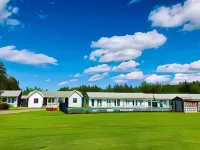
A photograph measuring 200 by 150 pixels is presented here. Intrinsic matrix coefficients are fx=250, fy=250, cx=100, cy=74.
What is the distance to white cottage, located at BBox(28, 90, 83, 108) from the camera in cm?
7512

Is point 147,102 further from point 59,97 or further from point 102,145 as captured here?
point 102,145

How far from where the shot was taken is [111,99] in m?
73.8

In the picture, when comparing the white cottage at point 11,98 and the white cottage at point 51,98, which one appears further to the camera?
the white cottage at point 11,98

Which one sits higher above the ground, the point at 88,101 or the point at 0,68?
the point at 0,68

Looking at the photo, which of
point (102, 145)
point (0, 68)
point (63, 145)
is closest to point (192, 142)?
point (102, 145)

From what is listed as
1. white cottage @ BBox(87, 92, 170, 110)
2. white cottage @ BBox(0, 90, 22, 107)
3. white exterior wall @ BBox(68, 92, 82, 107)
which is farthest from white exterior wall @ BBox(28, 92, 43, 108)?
white cottage @ BBox(87, 92, 170, 110)

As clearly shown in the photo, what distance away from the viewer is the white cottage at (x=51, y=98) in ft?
246

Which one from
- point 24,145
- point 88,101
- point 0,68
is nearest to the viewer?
point 24,145

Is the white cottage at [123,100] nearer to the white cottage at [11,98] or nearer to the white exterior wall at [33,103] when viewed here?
the white exterior wall at [33,103]

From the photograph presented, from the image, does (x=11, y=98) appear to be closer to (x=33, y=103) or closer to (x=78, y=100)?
(x=33, y=103)

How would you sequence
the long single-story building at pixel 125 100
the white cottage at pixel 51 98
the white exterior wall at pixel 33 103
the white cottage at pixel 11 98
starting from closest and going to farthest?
the long single-story building at pixel 125 100
the white cottage at pixel 51 98
the white exterior wall at pixel 33 103
the white cottage at pixel 11 98

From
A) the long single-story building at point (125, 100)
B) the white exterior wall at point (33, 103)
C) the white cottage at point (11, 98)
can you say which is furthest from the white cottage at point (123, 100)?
the white cottage at point (11, 98)

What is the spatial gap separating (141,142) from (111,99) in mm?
59104

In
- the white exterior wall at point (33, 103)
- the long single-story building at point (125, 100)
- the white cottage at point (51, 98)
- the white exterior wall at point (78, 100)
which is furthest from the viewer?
the white exterior wall at point (33, 103)
